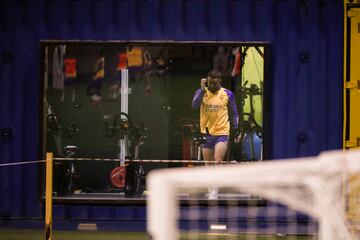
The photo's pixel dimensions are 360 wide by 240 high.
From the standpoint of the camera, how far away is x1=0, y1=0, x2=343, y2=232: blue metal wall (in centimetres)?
1007

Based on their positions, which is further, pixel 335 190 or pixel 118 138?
pixel 118 138

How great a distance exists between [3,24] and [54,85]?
3.68ft

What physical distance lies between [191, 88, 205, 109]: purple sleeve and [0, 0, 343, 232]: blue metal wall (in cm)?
77

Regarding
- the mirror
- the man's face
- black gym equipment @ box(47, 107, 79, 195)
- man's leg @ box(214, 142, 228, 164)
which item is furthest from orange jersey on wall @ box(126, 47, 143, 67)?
man's leg @ box(214, 142, 228, 164)

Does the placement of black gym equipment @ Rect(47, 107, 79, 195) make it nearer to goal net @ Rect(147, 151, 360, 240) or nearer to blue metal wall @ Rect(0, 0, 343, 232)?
blue metal wall @ Rect(0, 0, 343, 232)

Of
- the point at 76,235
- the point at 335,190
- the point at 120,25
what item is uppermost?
the point at 120,25

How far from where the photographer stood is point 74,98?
1019 centimetres

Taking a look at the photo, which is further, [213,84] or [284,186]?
[213,84]

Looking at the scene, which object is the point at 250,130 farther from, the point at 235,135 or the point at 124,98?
the point at 124,98

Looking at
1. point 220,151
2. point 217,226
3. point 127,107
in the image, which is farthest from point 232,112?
point 217,226

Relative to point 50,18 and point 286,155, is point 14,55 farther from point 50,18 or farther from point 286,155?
point 286,155

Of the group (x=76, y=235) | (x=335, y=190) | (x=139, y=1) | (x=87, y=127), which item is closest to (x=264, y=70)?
(x=139, y=1)

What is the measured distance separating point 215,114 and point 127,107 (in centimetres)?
126

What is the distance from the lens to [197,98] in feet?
33.5
